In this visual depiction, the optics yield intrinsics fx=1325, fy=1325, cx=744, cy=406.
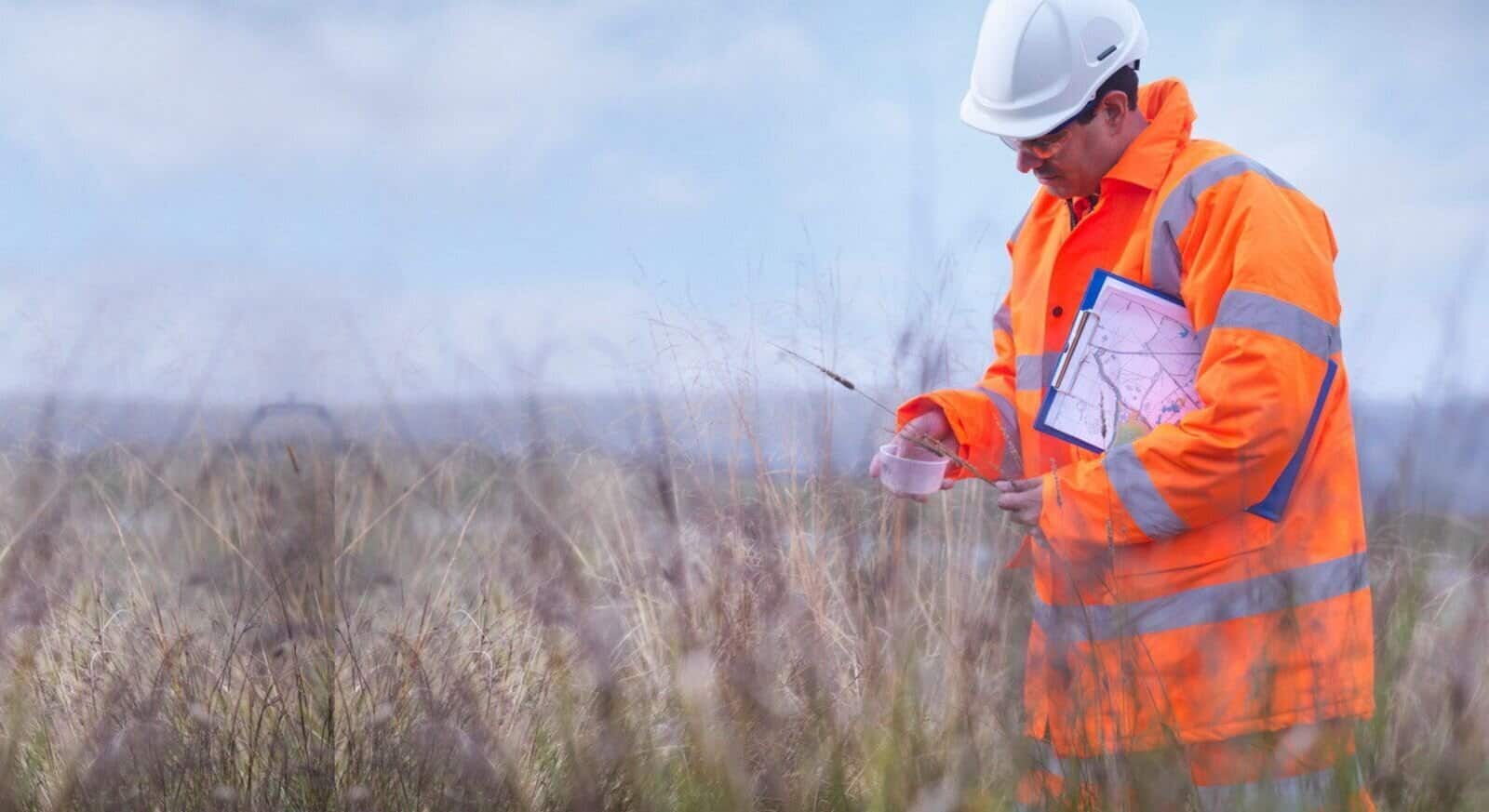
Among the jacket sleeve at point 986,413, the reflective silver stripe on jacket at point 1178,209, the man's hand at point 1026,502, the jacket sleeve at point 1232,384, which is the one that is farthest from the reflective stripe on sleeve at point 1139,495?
the jacket sleeve at point 986,413

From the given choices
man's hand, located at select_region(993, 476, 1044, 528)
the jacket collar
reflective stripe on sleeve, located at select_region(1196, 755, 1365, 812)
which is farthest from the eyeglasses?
reflective stripe on sleeve, located at select_region(1196, 755, 1365, 812)

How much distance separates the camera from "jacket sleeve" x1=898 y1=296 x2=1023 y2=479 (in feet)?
8.73

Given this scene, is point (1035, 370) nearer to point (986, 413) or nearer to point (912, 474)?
point (986, 413)

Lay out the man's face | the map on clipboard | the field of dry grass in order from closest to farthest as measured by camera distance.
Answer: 1. the field of dry grass
2. the map on clipboard
3. the man's face

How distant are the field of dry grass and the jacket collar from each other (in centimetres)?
77

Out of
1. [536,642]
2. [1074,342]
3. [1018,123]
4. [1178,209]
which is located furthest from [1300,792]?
[536,642]

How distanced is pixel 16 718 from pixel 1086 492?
6.36 ft

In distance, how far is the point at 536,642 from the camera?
361cm

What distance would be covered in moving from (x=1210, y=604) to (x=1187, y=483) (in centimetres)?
23

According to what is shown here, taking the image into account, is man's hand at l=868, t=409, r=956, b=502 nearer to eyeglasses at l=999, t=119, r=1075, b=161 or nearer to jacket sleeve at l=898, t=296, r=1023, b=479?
jacket sleeve at l=898, t=296, r=1023, b=479

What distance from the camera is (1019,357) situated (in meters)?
2.63

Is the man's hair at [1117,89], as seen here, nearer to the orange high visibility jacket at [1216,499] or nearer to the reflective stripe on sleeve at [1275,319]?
the orange high visibility jacket at [1216,499]

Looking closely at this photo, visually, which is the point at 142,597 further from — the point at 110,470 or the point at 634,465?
the point at 634,465

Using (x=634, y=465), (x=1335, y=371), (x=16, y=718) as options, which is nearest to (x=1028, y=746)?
(x=1335, y=371)
